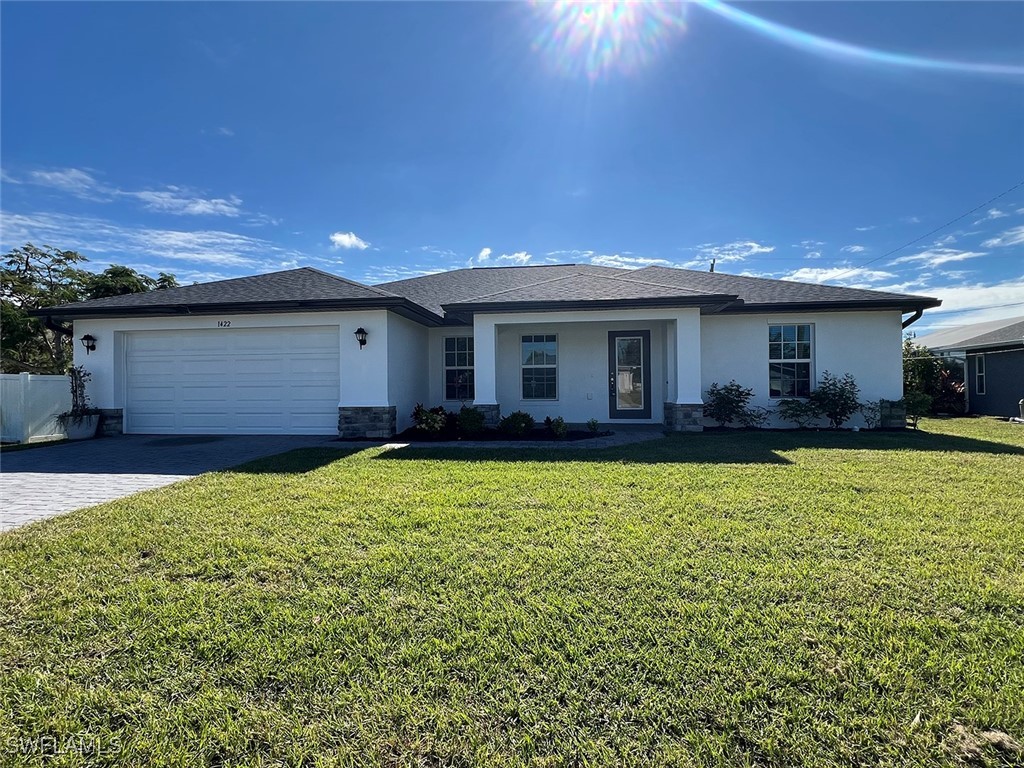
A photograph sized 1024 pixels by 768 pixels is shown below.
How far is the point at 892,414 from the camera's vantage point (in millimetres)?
11258

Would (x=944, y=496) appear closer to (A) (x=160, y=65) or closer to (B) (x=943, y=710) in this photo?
(B) (x=943, y=710)

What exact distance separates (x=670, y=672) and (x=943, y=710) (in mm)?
1061

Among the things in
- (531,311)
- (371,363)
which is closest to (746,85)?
(531,311)

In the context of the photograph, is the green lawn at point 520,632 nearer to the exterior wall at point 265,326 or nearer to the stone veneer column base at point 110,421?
the exterior wall at point 265,326

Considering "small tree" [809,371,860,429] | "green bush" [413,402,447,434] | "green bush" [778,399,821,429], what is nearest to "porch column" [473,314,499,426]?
"green bush" [413,402,447,434]

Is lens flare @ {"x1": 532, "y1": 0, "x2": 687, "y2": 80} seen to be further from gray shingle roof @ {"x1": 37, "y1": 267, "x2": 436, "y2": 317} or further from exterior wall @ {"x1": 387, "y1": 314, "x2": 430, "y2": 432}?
exterior wall @ {"x1": 387, "y1": 314, "x2": 430, "y2": 432}

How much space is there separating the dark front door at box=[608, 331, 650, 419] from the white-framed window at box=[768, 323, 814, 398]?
3.22 m

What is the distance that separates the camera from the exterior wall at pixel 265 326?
10.0m

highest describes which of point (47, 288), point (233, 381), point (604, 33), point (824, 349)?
point (604, 33)

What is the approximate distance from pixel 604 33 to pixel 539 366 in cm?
725

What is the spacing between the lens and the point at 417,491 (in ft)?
17.8

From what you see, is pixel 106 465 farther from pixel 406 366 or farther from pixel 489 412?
pixel 489 412

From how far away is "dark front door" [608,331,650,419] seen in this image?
39.4 feet

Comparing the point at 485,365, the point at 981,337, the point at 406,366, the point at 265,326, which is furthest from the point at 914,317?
the point at 265,326
